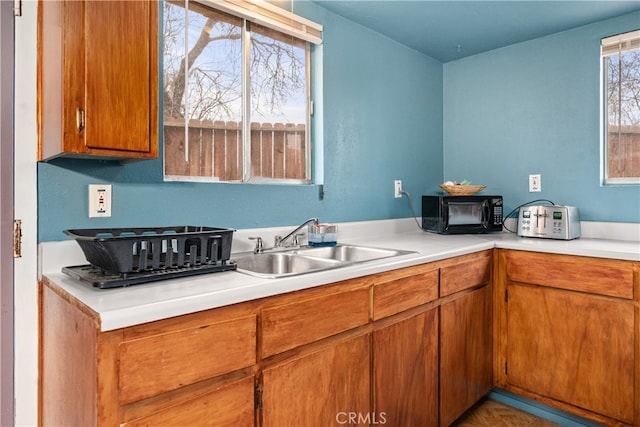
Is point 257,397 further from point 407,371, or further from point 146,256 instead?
point 407,371

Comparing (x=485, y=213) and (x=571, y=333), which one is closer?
(x=571, y=333)

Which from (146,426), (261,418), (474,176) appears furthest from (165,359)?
(474,176)

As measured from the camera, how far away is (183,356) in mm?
1004

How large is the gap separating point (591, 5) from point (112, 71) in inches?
95.8

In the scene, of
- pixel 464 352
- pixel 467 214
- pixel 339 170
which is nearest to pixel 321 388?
pixel 464 352

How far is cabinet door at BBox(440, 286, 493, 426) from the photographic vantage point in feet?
6.26

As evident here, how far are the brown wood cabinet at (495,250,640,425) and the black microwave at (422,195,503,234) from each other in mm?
338

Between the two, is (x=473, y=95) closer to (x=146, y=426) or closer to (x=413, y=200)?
(x=413, y=200)

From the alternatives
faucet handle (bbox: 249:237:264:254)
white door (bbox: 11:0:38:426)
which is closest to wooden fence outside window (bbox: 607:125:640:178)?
faucet handle (bbox: 249:237:264:254)

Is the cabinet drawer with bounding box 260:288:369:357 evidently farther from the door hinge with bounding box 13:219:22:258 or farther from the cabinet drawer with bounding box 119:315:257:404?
the door hinge with bounding box 13:219:22:258

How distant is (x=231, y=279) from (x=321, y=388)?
19.3 inches

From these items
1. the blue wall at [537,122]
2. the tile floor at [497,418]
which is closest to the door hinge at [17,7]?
the tile floor at [497,418]

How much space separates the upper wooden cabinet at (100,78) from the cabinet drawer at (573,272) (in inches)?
73.8

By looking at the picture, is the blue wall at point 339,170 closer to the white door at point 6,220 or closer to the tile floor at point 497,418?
the white door at point 6,220
